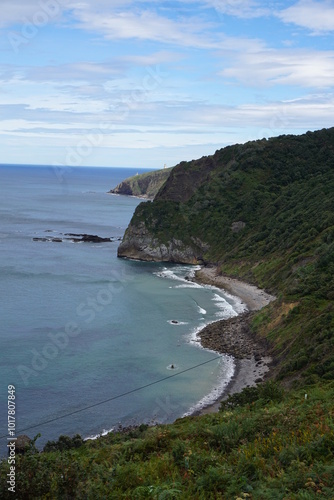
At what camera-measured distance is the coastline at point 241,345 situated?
40847mm

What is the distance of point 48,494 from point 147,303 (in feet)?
181

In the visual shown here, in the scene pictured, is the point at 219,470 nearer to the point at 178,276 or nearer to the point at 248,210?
the point at 178,276

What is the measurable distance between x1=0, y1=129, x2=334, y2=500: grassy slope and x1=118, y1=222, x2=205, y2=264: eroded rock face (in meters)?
2.15

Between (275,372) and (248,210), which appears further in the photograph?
(248,210)

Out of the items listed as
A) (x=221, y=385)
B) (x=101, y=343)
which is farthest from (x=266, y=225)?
(x=221, y=385)

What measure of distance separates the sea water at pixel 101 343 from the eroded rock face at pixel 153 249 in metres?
3.17

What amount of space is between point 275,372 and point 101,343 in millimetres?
17745

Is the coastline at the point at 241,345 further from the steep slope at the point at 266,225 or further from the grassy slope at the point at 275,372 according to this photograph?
the grassy slope at the point at 275,372

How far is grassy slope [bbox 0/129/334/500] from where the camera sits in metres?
11.7

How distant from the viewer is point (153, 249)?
100062 millimetres

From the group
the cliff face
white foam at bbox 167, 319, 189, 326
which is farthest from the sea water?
the cliff face

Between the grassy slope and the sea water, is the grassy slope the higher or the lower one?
the higher one

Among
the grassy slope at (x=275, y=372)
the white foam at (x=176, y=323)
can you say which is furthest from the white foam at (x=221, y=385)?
the white foam at (x=176, y=323)

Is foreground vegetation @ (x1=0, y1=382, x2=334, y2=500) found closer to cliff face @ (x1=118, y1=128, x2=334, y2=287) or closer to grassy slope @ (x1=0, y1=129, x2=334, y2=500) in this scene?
grassy slope @ (x1=0, y1=129, x2=334, y2=500)
